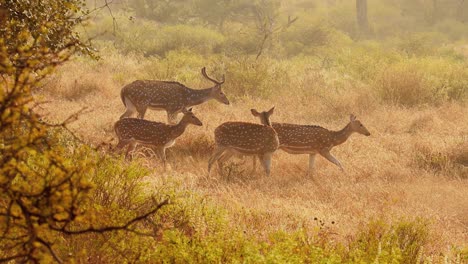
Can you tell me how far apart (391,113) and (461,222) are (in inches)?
236

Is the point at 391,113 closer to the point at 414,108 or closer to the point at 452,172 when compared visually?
the point at 414,108

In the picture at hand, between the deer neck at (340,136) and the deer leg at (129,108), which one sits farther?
the deer leg at (129,108)

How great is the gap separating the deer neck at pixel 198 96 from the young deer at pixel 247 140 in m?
2.52

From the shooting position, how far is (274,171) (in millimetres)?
9633

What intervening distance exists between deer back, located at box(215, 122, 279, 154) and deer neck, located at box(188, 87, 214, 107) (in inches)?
101

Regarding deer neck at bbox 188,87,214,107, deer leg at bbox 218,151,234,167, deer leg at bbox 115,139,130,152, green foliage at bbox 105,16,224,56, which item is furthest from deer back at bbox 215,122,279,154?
green foliage at bbox 105,16,224,56

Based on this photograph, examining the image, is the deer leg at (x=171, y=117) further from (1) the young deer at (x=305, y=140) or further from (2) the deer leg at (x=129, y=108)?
(1) the young deer at (x=305, y=140)

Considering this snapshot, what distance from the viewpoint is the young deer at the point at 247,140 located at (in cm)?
897

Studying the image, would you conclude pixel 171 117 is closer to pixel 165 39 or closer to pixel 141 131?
pixel 141 131

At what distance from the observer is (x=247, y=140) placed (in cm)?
898

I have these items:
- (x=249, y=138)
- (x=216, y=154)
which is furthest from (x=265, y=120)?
(x=216, y=154)

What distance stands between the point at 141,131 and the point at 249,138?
5.37ft

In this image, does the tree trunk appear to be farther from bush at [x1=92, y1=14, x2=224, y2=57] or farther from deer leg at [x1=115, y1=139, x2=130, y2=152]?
deer leg at [x1=115, y1=139, x2=130, y2=152]

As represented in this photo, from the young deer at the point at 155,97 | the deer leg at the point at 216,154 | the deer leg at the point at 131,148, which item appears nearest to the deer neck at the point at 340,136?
the deer leg at the point at 216,154
